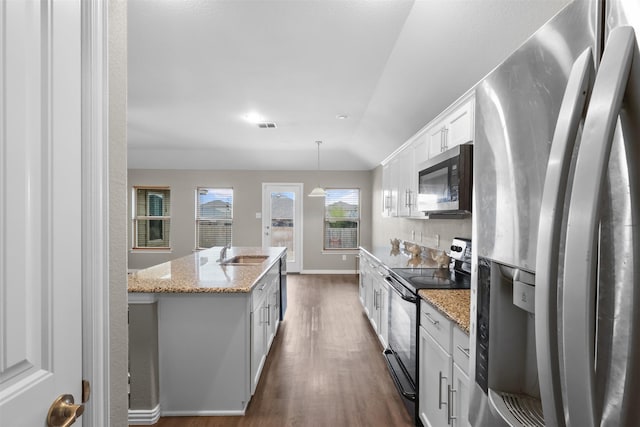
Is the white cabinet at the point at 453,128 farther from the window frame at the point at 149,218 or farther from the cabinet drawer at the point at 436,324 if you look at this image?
the window frame at the point at 149,218

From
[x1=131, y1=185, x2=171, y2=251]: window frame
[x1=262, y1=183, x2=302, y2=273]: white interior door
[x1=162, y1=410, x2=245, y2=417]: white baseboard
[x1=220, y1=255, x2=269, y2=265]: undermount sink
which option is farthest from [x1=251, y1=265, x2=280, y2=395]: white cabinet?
[x1=131, y1=185, x2=171, y2=251]: window frame

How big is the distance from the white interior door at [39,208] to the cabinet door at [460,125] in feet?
6.55

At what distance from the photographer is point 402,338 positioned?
234 cm

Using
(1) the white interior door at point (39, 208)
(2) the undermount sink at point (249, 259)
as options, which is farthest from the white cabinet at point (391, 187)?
(1) the white interior door at point (39, 208)

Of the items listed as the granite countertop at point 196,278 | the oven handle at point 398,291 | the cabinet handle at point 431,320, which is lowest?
the cabinet handle at point 431,320

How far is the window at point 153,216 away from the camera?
747 centimetres

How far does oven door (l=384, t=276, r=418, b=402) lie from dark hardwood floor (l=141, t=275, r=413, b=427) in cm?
20

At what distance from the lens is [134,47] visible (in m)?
2.52

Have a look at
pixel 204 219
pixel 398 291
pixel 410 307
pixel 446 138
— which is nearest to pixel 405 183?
pixel 446 138

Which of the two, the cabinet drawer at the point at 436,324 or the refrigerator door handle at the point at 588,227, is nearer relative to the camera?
the refrigerator door handle at the point at 588,227

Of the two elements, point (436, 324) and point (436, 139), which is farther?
point (436, 139)

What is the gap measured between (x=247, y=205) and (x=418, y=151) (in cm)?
513

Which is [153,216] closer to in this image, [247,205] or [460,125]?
[247,205]

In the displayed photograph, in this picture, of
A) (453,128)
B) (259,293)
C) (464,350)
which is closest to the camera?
(464,350)
